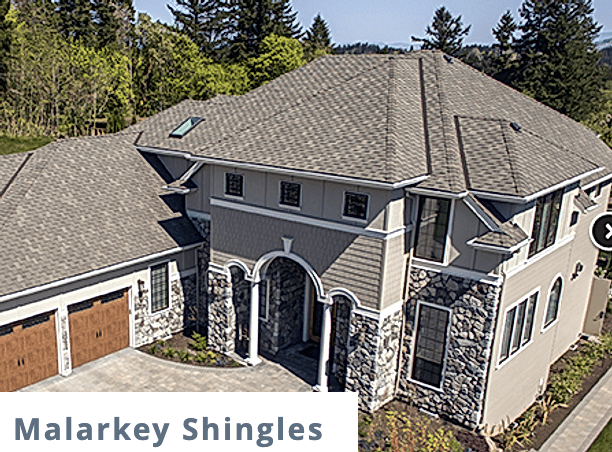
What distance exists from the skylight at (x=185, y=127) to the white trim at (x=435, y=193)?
10.2 m

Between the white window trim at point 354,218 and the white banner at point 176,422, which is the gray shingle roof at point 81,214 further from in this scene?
the white banner at point 176,422

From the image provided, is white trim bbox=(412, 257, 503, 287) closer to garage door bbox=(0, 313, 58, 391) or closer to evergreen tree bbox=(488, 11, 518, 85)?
garage door bbox=(0, 313, 58, 391)

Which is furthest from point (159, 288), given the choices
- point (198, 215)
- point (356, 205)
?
point (356, 205)

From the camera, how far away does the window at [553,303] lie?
17427 mm

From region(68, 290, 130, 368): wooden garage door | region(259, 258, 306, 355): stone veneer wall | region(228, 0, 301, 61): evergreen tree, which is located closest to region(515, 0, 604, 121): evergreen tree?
region(228, 0, 301, 61): evergreen tree

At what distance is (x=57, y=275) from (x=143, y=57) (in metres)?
49.5

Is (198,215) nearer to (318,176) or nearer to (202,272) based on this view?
(202,272)

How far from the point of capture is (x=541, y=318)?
1656 cm

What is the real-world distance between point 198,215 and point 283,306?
15.0 feet

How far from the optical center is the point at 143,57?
194ft

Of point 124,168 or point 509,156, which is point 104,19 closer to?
point 124,168

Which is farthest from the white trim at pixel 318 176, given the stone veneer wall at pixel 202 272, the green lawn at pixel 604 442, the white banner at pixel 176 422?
the green lawn at pixel 604 442

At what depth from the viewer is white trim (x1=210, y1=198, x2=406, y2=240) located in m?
13.9

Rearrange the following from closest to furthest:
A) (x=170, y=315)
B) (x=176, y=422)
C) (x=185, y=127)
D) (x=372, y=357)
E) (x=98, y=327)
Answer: (x=176, y=422) → (x=372, y=357) → (x=98, y=327) → (x=170, y=315) → (x=185, y=127)
